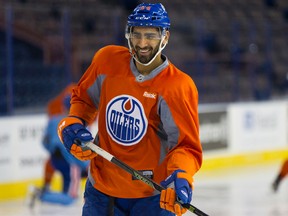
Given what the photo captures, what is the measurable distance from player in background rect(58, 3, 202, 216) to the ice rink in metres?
4.11

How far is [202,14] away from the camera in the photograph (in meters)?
16.2

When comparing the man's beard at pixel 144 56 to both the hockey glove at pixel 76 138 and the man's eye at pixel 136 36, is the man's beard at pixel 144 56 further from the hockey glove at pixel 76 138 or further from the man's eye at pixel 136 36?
the hockey glove at pixel 76 138

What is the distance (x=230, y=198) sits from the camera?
9258 mm

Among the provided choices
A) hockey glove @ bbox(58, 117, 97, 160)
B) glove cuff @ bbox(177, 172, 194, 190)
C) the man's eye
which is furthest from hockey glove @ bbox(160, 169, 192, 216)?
the man's eye

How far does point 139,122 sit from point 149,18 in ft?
1.50

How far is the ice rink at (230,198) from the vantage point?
8.29m

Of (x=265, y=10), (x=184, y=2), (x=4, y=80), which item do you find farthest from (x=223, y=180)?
(x=265, y=10)

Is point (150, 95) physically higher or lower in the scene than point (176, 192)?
higher

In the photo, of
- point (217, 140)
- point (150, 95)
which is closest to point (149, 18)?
point (150, 95)

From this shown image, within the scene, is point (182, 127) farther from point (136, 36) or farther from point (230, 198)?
point (230, 198)

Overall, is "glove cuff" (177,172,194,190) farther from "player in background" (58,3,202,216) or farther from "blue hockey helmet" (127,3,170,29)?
"blue hockey helmet" (127,3,170,29)

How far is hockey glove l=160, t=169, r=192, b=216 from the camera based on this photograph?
11.5 ft

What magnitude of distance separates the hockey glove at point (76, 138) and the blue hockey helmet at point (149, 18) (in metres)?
0.51

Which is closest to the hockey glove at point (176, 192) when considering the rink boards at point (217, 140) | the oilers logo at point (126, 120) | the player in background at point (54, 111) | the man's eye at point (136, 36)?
the oilers logo at point (126, 120)
